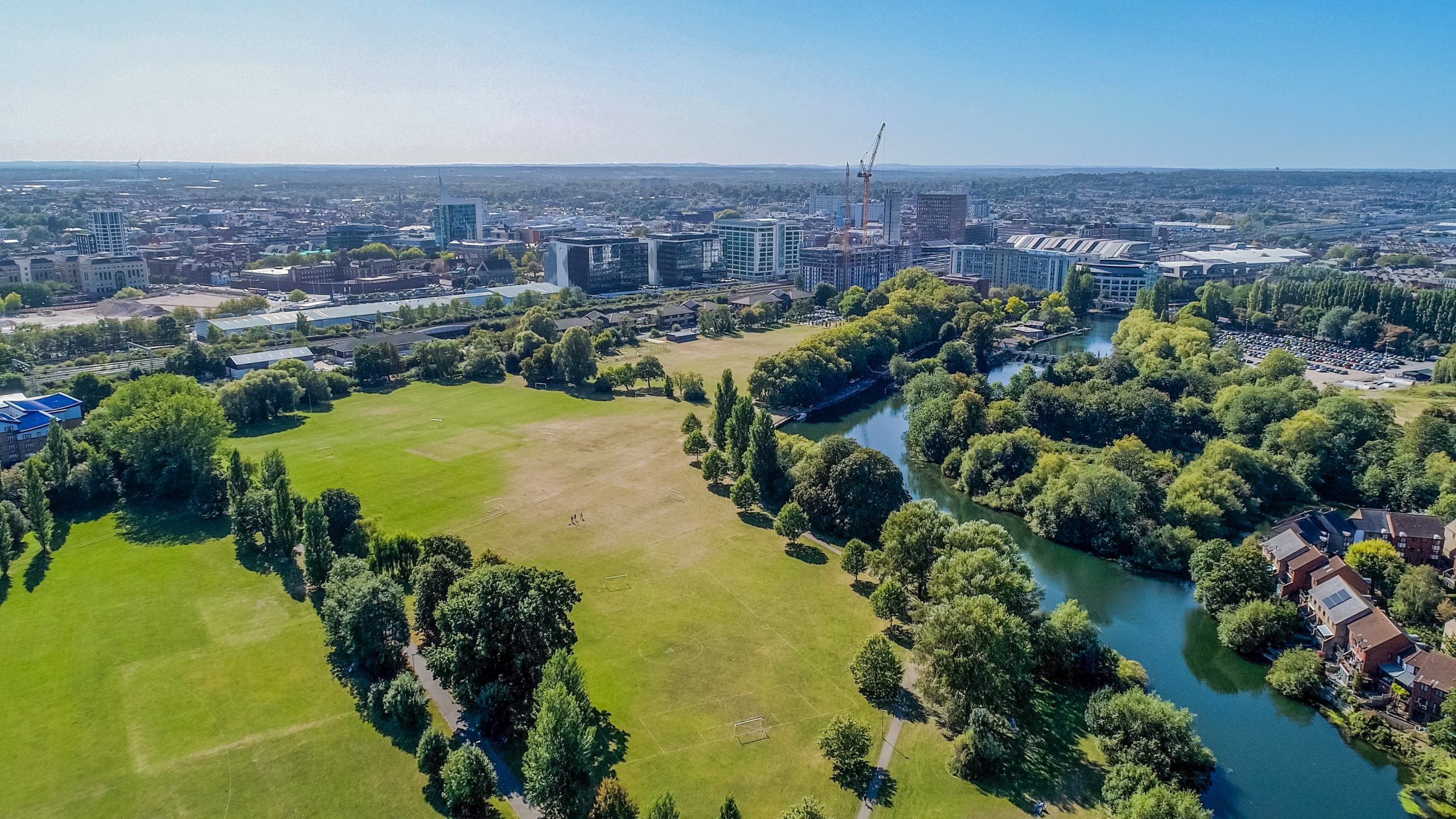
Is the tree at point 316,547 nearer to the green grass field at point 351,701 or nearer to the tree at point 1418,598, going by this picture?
the green grass field at point 351,701

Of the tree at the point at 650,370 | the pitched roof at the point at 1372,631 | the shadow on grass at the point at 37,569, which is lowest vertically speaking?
the shadow on grass at the point at 37,569

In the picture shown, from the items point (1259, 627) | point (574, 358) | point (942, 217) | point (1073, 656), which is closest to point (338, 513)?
point (1073, 656)

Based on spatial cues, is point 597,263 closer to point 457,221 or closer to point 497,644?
point 457,221

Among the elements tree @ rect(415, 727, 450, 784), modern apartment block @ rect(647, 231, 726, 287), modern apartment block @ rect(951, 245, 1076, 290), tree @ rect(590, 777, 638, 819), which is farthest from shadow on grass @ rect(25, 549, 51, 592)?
modern apartment block @ rect(951, 245, 1076, 290)

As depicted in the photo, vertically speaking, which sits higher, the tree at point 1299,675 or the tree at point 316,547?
the tree at point 316,547

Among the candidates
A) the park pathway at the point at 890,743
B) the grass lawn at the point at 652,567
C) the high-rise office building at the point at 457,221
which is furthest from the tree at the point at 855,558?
the high-rise office building at the point at 457,221

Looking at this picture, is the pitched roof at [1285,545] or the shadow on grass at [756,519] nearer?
the pitched roof at [1285,545]

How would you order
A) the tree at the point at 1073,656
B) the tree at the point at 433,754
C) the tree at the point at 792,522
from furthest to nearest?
1. the tree at the point at 792,522
2. the tree at the point at 1073,656
3. the tree at the point at 433,754
